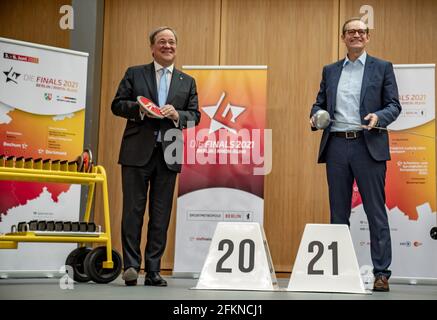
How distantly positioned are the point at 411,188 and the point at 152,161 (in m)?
2.22

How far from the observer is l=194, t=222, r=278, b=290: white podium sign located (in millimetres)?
3564

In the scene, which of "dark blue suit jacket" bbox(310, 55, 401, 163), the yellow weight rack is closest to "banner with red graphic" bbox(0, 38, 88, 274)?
the yellow weight rack

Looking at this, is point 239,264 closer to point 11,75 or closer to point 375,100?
point 375,100

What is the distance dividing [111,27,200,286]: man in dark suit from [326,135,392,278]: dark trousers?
874 millimetres

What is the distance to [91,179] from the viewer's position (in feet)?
14.4

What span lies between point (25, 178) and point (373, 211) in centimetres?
203

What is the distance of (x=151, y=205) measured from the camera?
4.11 meters

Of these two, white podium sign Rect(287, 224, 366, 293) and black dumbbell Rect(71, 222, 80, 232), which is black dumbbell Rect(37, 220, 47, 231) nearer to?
black dumbbell Rect(71, 222, 80, 232)

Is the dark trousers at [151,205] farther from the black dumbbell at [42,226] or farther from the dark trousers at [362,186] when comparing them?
the dark trousers at [362,186]

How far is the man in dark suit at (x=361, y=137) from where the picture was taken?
405cm

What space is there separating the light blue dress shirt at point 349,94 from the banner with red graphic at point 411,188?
49.3 inches

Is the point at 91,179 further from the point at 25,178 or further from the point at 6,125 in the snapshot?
the point at 6,125

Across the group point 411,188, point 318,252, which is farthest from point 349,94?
point 411,188

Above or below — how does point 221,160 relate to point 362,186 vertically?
above
